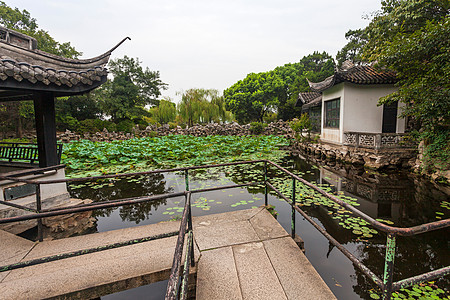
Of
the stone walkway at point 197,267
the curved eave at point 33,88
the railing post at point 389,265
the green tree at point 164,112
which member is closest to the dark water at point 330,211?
the stone walkway at point 197,267

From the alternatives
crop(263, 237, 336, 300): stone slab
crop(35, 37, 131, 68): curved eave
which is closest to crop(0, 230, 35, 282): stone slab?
crop(263, 237, 336, 300): stone slab

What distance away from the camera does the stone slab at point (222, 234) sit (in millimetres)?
2354

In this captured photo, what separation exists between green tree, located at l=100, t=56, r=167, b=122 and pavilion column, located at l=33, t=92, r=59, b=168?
59.7 feet

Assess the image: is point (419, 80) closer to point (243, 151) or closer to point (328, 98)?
point (328, 98)

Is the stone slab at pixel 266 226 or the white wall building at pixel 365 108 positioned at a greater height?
the white wall building at pixel 365 108

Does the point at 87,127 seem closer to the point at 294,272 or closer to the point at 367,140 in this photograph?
the point at 367,140

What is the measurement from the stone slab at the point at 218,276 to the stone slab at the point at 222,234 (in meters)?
0.13

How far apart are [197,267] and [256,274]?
0.54m

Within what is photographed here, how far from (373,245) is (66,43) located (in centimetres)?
2528

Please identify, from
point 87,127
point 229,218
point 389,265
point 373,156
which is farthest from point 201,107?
point 389,265

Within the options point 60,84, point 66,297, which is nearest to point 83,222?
point 60,84

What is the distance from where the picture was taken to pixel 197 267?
1961mm

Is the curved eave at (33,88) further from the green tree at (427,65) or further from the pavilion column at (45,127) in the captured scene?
the green tree at (427,65)

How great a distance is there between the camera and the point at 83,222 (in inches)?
167
